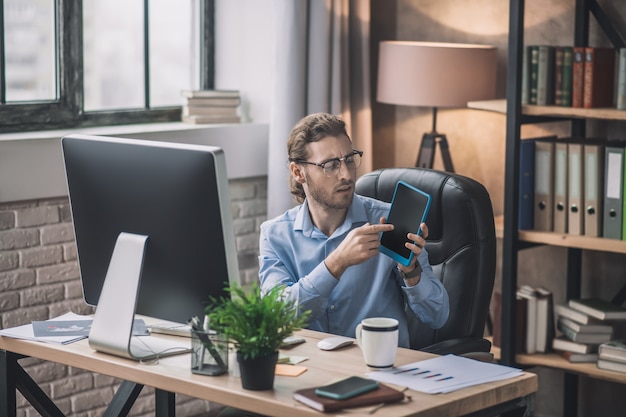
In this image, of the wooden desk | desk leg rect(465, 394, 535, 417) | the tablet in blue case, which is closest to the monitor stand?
the wooden desk

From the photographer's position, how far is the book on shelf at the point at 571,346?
146 inches

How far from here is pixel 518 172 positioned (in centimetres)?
371

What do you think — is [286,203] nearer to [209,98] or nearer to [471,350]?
[209,98]

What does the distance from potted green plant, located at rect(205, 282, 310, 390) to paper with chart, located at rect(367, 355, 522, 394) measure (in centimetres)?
24

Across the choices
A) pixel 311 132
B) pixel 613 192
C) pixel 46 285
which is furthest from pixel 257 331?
pixel 613 192

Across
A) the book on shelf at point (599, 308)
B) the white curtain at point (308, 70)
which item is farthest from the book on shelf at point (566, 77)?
the white curtain at point (308, 70)

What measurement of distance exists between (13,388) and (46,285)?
45.8 inches

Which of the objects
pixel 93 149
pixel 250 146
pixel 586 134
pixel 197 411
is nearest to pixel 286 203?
pixel 250 146

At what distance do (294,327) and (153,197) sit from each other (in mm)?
446

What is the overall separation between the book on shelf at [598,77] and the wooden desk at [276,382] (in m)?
1.53

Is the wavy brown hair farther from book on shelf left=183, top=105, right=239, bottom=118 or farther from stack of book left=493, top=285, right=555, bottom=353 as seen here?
book on shelf left=183, top=105, right=239, bottom=118

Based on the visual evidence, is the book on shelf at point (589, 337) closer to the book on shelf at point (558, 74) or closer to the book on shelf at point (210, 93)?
the book on shelf at point (558, 74)

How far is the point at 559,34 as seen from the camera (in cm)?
400

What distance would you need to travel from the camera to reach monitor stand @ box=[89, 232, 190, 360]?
7.55 ft
